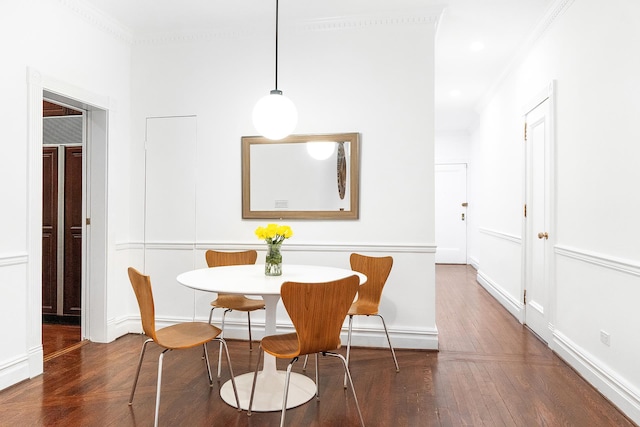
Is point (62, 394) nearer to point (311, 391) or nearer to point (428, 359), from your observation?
point (311, 391)

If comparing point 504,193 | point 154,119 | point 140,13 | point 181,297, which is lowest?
point 181,297

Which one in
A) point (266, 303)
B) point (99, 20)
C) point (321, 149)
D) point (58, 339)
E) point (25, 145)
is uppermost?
point (99, 20)

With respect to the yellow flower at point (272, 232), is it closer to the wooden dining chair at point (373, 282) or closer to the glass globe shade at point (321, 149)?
the wooden dining chair at point (373, 282)

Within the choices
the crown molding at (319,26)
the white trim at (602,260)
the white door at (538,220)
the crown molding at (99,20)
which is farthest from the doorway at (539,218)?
the crown molding at (99,20)

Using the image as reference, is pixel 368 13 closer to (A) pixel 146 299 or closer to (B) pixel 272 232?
(B) pixel 272 232

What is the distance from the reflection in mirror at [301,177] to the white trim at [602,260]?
1689mm

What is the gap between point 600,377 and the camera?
2.80 m

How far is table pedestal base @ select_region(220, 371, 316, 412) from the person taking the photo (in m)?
2.56

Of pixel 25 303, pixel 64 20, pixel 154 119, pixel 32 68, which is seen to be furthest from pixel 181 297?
pixel 64 20

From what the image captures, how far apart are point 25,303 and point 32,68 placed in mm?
1656

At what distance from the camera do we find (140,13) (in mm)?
3807

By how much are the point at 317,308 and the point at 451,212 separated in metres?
7.61

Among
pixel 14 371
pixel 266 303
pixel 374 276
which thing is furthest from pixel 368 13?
pixel 14 371

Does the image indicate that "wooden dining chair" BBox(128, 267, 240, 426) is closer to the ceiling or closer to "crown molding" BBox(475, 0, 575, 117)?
the ceiling
